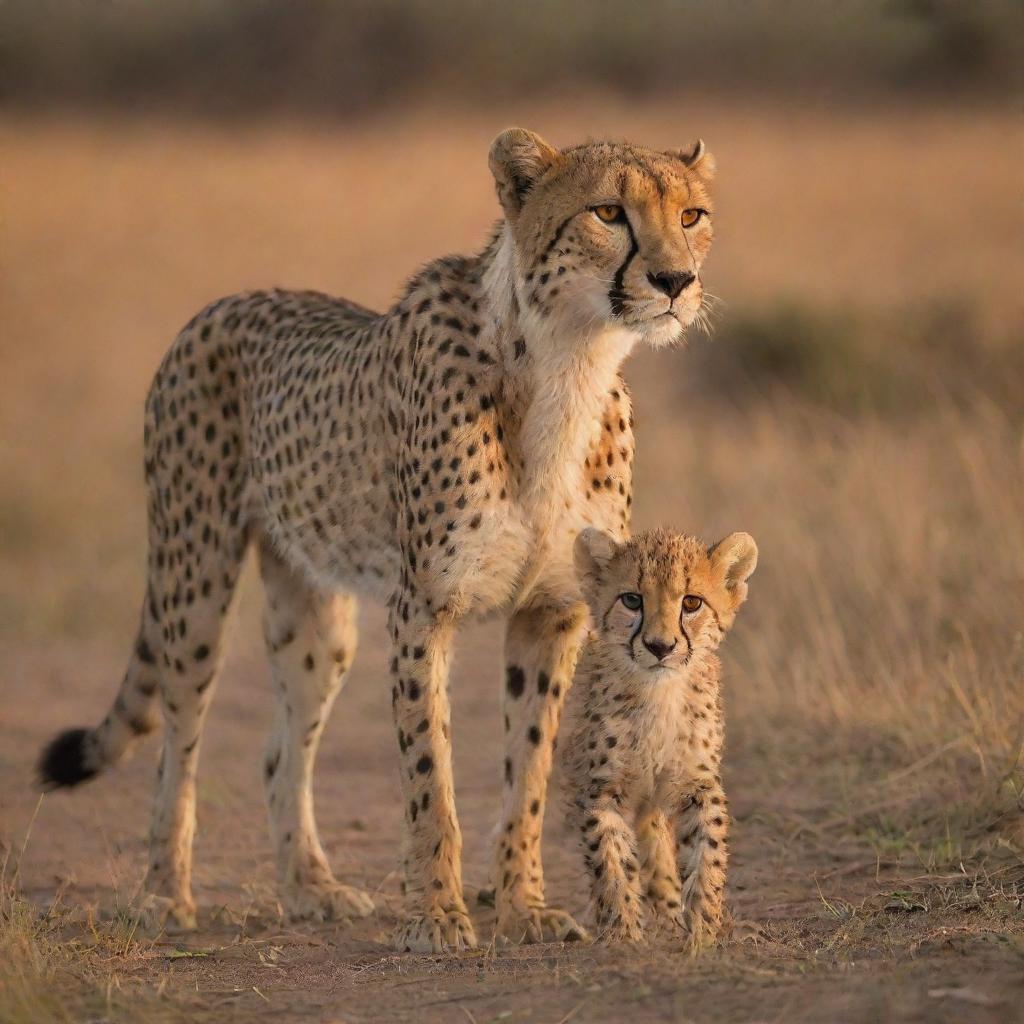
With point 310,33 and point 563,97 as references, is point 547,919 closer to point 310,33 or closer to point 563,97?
point 563,97

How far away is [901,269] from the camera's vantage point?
15445mm

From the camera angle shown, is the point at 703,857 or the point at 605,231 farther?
the point at 605,231

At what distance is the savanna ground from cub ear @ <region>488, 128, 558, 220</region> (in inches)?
64.8

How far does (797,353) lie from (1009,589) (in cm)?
580

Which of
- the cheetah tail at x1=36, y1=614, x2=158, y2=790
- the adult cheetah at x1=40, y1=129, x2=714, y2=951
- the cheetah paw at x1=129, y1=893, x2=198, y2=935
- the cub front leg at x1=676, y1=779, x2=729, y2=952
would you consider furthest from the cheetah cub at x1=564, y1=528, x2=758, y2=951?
the cheetah tail at x1=36, y1=614, x2=158, y2=790

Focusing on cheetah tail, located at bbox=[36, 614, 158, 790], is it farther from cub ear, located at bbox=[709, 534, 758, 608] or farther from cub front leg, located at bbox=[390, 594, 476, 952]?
cub ear, located at bbox=[709, 534, 758, 608]

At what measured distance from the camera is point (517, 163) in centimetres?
441

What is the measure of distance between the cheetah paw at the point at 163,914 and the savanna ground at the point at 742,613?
0.23ft

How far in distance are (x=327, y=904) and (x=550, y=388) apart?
148 centimetres

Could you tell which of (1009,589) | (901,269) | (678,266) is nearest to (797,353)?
(901,269)

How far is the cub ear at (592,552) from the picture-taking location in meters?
4.16

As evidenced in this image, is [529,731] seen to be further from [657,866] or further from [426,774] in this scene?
[657,866]

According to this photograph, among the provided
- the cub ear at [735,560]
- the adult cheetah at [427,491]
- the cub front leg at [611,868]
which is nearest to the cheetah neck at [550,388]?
the adult cheetah at [427,491]

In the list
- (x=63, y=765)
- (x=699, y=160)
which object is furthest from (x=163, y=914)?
(x=699, y=160)
